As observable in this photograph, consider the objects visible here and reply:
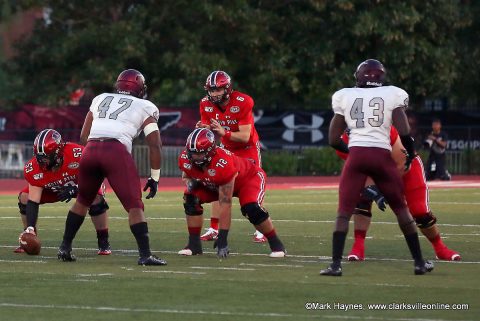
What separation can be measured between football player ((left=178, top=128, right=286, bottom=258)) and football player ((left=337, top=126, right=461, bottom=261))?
0.81 metres

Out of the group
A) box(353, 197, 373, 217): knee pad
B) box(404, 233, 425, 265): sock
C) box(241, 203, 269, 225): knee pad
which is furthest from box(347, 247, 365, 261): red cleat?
box(404, 233, 425, 265): sock

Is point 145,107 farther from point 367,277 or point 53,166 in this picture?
point 367,277

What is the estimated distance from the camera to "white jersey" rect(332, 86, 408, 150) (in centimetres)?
1140

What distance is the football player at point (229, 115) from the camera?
14477mm

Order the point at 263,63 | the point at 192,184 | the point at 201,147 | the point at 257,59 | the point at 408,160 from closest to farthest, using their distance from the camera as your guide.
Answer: the point at 408,160 → the point at 201,147 → the point at 192,184 → the point at 263,63 → the point at 257,59

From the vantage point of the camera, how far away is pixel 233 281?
11.0m

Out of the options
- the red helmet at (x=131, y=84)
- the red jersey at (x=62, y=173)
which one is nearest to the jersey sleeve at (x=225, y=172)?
the red helmet at (x=131, y=84)

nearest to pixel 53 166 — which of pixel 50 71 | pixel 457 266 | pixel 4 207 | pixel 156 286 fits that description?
pixel 156 286

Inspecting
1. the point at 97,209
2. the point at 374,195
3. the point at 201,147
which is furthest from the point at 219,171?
the point at 374,195

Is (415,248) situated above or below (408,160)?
below

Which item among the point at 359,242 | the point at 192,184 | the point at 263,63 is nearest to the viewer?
the point at 359,242

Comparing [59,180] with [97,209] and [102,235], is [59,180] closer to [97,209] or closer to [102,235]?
[97,209]

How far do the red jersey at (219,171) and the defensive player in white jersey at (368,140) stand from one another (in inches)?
74.0

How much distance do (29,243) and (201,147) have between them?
200 cm
